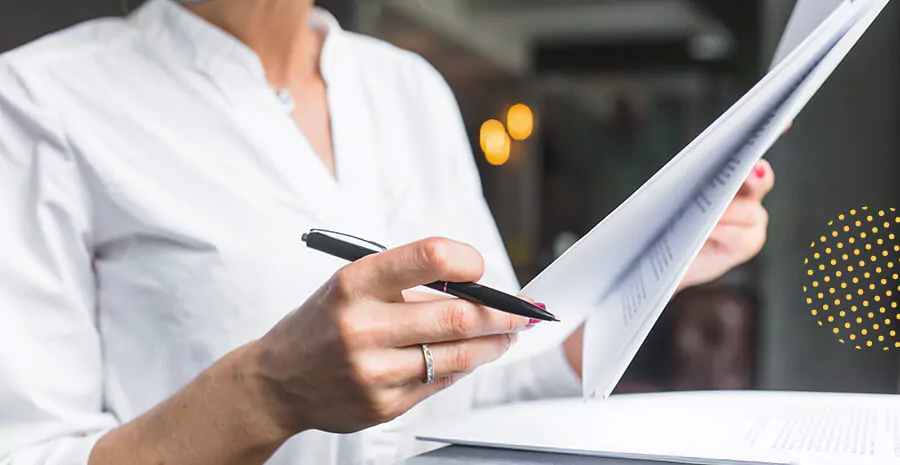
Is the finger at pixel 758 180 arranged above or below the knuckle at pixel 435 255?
above

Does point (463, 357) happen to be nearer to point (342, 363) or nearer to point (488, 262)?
point (342, 363)

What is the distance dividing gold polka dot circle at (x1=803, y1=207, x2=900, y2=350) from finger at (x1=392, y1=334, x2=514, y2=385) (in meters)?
0.36

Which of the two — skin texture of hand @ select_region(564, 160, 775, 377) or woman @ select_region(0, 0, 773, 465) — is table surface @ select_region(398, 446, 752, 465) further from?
skin texture of hand @ select_region(564, 160, 775, 377)

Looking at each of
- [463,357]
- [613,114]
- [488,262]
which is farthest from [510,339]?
[613,114]

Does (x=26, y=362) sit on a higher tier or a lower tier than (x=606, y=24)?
lower

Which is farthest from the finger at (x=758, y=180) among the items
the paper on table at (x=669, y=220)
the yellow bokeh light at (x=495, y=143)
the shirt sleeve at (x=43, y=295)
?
the yellow bokeh light at (x=495, y=143)

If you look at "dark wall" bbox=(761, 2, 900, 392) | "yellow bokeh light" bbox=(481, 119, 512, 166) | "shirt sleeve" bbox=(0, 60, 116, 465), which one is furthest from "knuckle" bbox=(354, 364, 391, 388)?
"yellow bokeh light" bbox=(481, 119, 512, 166)

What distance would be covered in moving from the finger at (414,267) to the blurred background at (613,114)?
82.8 inches

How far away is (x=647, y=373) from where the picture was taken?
3.39 m

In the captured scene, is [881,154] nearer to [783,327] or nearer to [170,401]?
[783,327]

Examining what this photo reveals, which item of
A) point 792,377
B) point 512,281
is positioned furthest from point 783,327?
point 512,281

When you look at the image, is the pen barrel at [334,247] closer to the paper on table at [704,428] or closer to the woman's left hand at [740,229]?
the paper on table at [704,428]

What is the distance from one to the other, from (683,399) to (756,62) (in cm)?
309

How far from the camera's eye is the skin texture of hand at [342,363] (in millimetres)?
392
